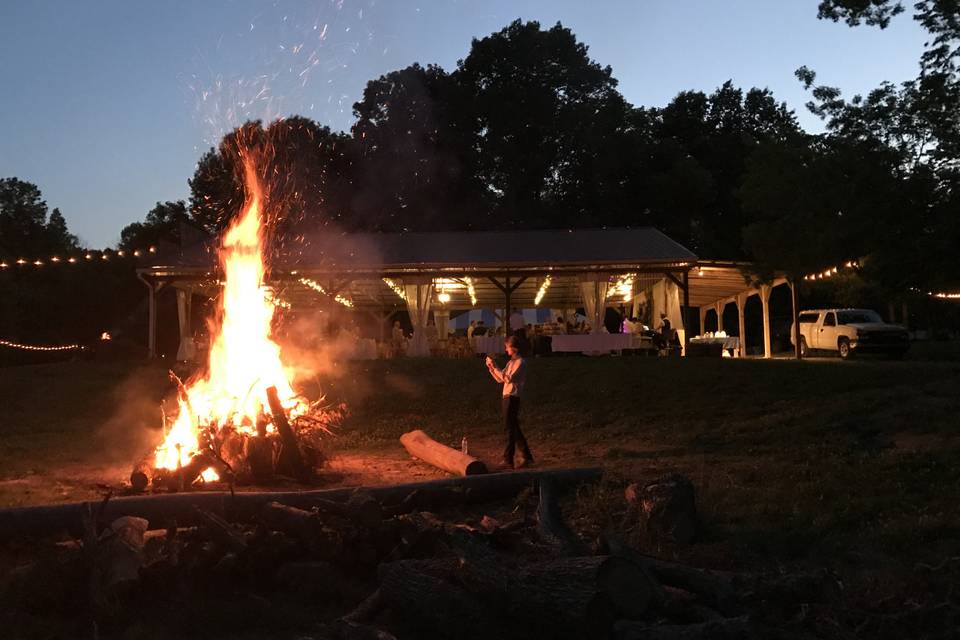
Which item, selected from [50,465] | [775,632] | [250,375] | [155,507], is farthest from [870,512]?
[50,465]

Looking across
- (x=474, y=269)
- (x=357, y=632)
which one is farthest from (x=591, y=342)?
(x=357, y=632)

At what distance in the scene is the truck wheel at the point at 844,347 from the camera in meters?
24.8

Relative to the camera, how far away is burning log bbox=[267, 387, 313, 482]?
9.69 meters

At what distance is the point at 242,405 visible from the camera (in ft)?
32.8

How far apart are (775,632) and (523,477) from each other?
14.4ft

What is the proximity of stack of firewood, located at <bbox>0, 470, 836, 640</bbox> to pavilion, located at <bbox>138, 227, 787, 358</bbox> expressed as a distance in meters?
17.4

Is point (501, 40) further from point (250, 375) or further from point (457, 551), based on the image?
point (457, 551)

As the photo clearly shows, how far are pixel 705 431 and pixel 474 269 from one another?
41.9 feet

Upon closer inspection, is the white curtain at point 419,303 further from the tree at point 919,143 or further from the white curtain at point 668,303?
the tree at point 919,143

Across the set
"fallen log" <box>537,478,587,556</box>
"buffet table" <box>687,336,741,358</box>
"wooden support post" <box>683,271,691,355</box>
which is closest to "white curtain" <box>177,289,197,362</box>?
"buffet table" <box>687,336,741,358</box>

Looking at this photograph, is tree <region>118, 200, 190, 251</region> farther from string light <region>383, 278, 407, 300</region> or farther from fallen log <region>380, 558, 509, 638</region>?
fallen log <region>380, 558, 509, 638</region>

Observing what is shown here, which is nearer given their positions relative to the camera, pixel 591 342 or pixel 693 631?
pixel 693 631

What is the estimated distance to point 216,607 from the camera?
5254 mm

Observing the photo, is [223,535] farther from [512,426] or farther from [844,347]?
[844,347]
